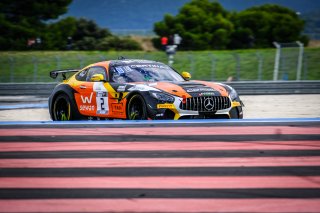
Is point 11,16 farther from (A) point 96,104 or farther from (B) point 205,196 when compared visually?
(B) point 205,196

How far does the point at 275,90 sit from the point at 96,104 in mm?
12164

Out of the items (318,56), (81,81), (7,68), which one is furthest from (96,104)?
(7,68)

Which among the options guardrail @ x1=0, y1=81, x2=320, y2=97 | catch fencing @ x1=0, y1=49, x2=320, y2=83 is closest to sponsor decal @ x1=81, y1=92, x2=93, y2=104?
guardrail @ x1=0, y1=81, x2=320, y2=97

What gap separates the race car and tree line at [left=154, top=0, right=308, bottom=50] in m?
43.6

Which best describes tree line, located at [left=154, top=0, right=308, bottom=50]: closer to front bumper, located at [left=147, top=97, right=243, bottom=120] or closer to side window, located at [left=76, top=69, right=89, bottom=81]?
side window, located at [left=76, top=69, right=89, bottom=81]

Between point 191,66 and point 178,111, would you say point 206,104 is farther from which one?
point 191,66

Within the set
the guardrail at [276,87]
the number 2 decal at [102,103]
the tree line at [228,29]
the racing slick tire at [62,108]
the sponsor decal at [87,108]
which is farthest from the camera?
the tree line at [228,29]

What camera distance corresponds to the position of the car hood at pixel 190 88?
978 centimetres

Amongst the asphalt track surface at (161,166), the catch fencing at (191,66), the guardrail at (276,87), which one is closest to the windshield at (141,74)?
the asphalt track surface at (161,166)

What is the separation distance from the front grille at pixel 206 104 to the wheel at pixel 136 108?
58 centimetres

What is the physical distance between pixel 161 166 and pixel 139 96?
16.7 feet

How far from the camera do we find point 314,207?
3973mm

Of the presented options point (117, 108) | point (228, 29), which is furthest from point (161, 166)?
point (228, 29)

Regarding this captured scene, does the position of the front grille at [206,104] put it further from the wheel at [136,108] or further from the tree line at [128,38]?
the tree line at [128,38]
